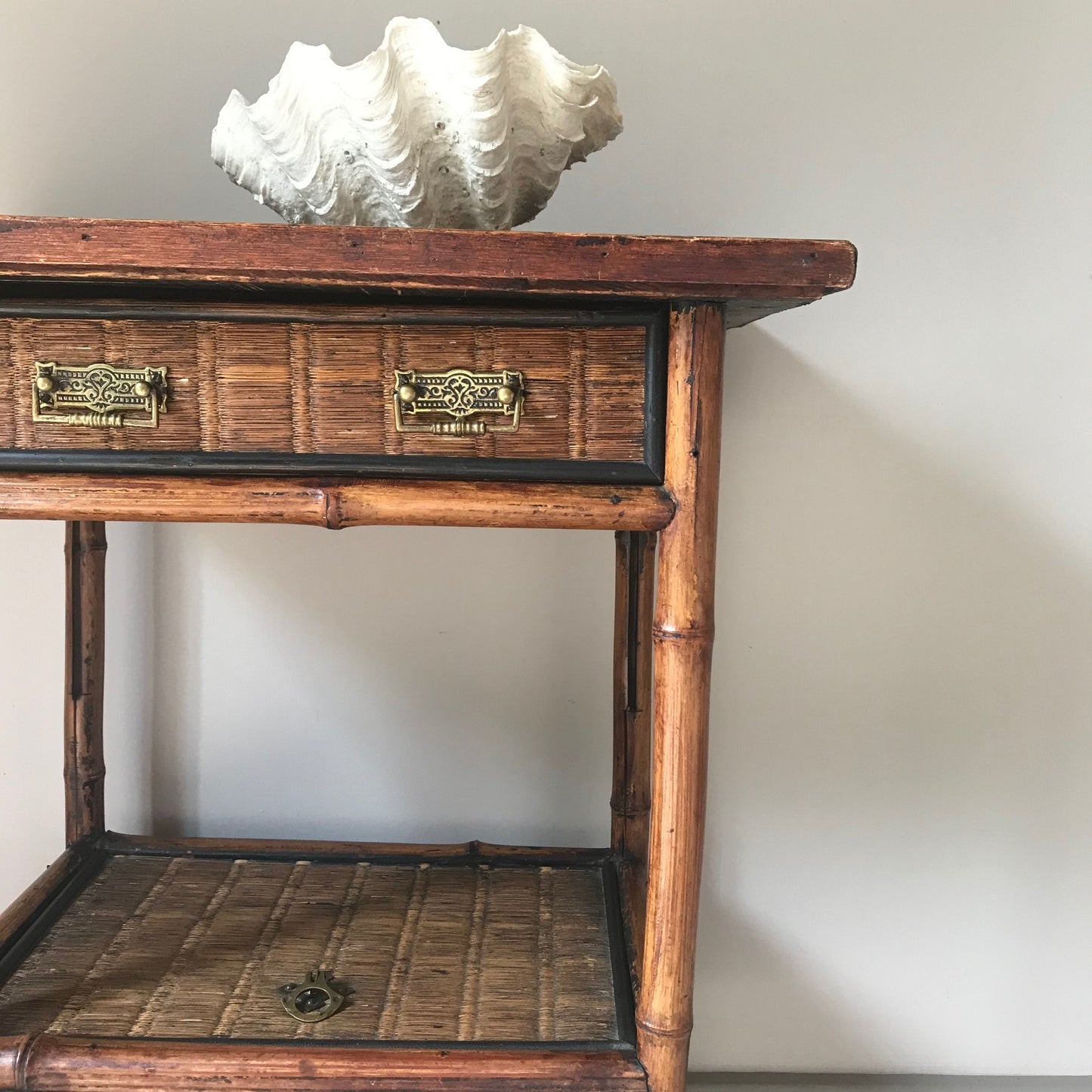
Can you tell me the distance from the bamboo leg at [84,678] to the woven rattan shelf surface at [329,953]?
0.25ft

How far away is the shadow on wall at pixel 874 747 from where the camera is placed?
1.09 m

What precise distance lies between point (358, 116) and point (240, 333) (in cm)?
17

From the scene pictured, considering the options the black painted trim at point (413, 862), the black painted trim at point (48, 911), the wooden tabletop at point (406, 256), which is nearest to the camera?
the wooden tabletop at point (406, 256)

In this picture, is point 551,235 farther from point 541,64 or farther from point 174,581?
point 174,581

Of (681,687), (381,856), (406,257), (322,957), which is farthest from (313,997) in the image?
(406,257)

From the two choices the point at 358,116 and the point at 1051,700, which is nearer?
the point at 358,116

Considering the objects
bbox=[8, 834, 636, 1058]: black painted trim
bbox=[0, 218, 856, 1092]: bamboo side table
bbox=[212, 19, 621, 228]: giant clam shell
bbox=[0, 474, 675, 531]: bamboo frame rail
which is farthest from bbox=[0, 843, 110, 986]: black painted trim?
bbox=[212, 19, 621, 228]: giant clam shell

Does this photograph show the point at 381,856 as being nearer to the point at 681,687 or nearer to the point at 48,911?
the point at 48,911

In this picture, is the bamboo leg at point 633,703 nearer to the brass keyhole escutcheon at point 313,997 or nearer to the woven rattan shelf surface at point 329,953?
the woven rattan shelf surface at point 329,953

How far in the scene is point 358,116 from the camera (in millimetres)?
643

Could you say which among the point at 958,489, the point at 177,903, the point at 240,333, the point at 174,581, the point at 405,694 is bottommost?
the point at 177,903

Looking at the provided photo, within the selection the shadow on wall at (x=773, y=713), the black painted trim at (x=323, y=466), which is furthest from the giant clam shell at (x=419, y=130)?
the shadow on wall at (x=773, y=713)

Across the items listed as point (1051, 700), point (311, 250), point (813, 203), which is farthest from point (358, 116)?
point (1051, 700)

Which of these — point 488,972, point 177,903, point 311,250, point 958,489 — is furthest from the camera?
point 958,489
